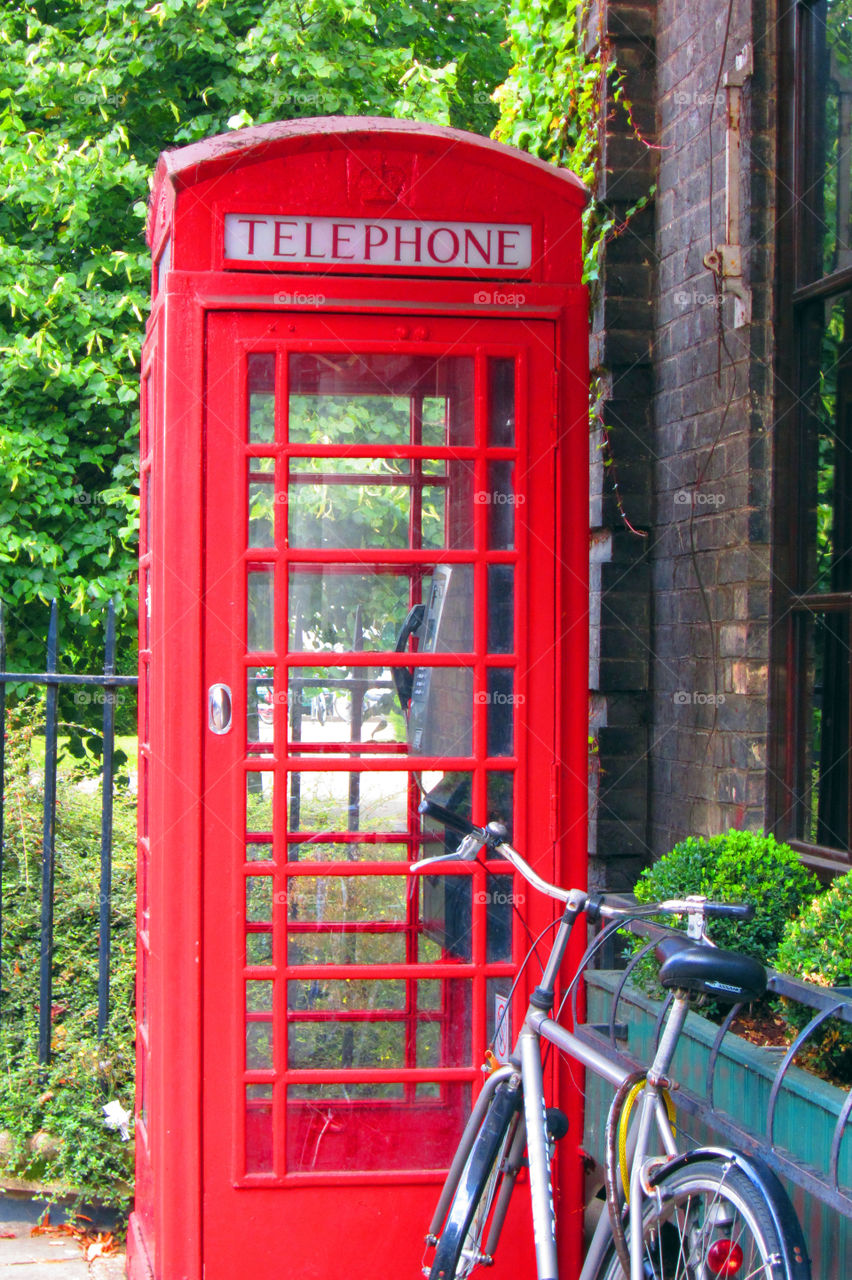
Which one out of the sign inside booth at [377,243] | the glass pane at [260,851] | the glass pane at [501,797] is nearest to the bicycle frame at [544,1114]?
the glass pane at [501,797]

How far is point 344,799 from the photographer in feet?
10.1

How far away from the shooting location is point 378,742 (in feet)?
10.2

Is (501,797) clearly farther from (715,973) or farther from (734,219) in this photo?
(734,219)

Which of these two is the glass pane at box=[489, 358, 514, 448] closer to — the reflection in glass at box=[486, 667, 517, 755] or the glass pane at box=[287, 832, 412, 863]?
the reflection in glass at box=[486, 667, 517, 755]

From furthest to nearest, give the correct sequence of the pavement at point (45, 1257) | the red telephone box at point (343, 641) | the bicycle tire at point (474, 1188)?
the pavement at point (45, 1257) < the red telephone box at point (343, 641) < the bicycle tire at point (474, 1188)

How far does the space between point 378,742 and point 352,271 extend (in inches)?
44.7

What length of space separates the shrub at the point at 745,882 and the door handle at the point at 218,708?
3.57ft

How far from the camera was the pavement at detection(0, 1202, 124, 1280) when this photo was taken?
3.79m

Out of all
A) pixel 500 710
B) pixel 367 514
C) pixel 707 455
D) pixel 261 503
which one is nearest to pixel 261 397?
pixel 261 503

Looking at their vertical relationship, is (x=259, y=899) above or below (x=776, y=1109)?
above

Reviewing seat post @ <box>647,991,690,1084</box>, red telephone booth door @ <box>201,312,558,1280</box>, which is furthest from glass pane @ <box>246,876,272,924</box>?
seat post @ <box>647,991,690,1084</box>

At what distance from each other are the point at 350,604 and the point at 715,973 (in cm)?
135

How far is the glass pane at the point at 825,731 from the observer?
3223 mm

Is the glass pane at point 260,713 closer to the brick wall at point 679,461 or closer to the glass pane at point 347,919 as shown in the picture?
the glass pane at point 347,919
